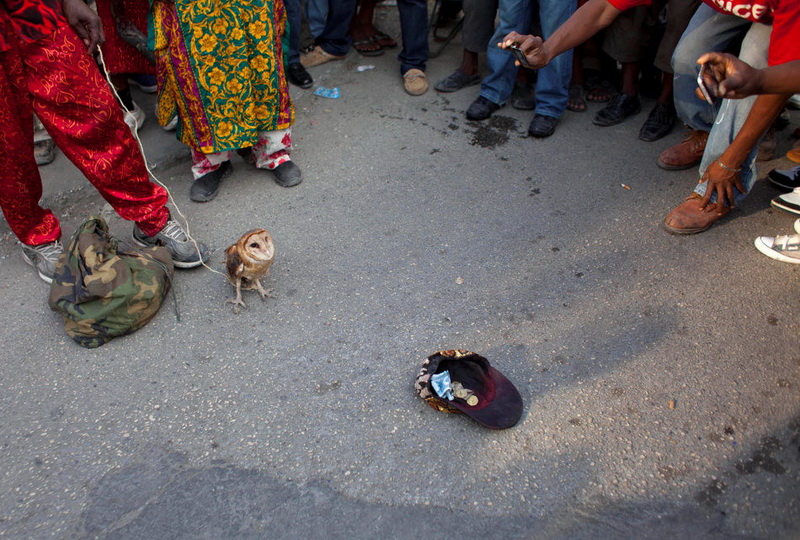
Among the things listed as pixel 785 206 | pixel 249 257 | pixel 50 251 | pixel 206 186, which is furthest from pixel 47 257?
pixel 785 206

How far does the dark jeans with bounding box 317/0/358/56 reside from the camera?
161 inches

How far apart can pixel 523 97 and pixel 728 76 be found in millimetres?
2197

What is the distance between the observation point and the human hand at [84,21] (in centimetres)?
215

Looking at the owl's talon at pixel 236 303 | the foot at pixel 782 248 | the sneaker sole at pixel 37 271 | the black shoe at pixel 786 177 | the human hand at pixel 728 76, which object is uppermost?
the human hand at pixel 728 76

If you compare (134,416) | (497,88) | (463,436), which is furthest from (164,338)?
(497,88)

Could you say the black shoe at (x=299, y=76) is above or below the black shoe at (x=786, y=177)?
below

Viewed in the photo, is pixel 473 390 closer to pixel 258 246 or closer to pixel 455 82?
pixel 258 246

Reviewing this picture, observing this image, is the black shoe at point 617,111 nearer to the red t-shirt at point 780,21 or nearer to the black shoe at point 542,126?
the black shoe at point 542,126

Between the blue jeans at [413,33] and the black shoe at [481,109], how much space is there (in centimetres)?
65

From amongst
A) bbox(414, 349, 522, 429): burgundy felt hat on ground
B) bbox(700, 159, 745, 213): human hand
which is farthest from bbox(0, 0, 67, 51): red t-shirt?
bbox(700, 159, 745, 213): human hand

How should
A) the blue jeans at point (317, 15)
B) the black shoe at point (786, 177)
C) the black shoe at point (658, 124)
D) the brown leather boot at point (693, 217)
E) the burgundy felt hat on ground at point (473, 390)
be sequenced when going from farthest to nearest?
the blue jeans at point (317, 15)
the black shoe at point (658, 124)
the black shoe at point (786, 177)
the brown leather boot at point (693, 217)
the burgundy felt hat on ground at point (473, 390)

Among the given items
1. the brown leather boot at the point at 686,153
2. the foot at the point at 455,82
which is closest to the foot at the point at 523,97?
the foot at the point at 455,82

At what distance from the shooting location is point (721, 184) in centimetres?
261

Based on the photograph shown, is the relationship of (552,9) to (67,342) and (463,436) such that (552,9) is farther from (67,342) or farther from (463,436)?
(67,342)
